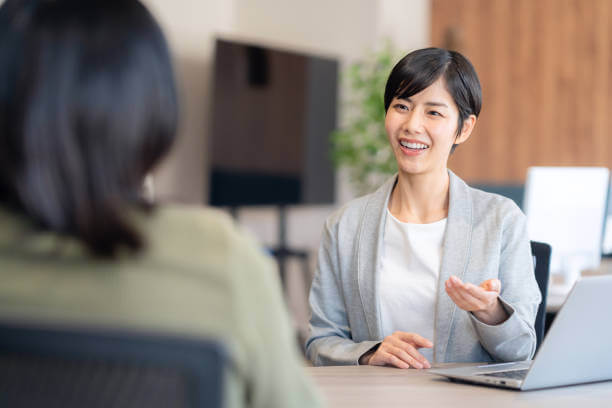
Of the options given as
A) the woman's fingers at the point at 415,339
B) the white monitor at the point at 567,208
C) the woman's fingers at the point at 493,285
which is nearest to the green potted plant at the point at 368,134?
the white monitor at the point at 567,208

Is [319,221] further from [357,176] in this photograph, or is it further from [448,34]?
[448,34]

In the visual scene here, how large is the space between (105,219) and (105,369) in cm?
17

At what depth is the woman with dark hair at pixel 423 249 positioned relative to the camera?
1729mm

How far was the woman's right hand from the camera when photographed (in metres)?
1.54

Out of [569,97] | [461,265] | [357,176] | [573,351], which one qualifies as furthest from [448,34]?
[573,351]

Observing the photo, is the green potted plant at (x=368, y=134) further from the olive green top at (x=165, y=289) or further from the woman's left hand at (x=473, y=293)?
the olive green top at (x=165, y=289)

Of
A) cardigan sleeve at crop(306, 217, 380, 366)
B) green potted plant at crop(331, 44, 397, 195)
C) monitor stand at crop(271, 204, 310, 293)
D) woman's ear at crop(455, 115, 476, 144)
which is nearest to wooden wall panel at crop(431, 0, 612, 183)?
green potted plant at crop(331, 44, 397, 195)

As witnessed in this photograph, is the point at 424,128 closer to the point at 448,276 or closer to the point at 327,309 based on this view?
the point at 448,276

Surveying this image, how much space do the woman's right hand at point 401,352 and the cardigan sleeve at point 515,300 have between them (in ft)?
0.45

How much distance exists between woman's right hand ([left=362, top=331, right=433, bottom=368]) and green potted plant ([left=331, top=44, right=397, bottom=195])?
9.93ft

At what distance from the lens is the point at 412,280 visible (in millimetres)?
1812

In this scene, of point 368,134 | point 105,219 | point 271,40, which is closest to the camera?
point 105,219

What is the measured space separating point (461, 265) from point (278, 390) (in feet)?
3.51

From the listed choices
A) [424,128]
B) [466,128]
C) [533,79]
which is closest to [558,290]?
[466,128]
